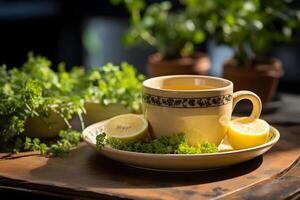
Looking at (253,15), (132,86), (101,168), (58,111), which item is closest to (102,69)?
(132,86)

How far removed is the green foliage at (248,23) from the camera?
5.45ft

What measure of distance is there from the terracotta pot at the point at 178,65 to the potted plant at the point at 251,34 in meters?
0.13

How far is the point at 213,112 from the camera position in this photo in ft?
3.16

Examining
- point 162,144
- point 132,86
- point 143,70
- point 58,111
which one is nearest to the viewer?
point 162,144

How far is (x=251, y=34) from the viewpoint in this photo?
5.44 feet

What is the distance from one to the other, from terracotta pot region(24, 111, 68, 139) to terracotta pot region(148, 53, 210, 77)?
28.0 inches

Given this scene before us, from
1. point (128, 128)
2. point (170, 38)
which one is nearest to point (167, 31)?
point (170, 38)

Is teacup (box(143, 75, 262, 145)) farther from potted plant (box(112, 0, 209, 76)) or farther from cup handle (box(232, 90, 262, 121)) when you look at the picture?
potted plant (box(112, 0, 209, 76))

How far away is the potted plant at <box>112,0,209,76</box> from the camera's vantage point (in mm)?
1802

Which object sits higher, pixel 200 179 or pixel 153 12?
pixel 153 12

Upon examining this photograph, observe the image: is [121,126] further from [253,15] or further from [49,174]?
[253,15]

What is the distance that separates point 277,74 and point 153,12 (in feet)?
1.49

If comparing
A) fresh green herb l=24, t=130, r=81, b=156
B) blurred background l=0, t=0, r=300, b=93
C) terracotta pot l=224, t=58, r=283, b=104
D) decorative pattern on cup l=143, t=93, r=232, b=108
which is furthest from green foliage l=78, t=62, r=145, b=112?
blurred background l=0, t=0, r=300, b=93

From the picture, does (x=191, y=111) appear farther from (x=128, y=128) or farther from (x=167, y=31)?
(x=167, y=31)
